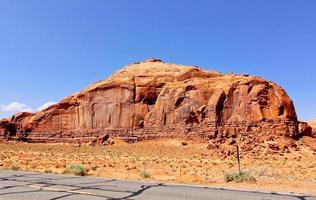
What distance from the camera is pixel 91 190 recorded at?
1179 cm

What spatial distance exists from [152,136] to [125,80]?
17.2 metres

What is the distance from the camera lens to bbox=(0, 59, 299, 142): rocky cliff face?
→ 64625 mm

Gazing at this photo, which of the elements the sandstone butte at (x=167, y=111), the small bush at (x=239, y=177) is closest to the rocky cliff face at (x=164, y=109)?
the sandstone butte at (x=167, y=111)

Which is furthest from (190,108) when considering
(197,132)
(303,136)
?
(303,136)

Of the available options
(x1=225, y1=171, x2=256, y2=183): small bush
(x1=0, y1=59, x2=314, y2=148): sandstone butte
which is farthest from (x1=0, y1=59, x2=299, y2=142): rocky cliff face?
(x1=225, y1=171, x2=256, y2=183): small bush

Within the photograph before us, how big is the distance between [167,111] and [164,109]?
84 centimetres

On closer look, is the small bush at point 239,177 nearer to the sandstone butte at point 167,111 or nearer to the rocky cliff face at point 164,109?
the sandstone butte at point 167,111

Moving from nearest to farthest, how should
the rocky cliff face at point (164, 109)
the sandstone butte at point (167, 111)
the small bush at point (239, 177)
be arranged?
the small bush at point (239, 177)
the sandstone butte at point (167, 111)
the rocky cliff face at point (164, 109)

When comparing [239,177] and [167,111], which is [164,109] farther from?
[239,177]

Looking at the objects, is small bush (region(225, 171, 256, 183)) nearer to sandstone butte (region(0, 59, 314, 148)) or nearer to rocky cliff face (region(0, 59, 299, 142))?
sandstone butte (region(0, 59, 314, 148))

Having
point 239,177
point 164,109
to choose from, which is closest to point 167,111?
point 164,109

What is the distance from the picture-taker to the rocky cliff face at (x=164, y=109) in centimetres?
6462

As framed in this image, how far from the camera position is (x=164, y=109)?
254 ft

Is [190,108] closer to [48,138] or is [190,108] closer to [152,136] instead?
[152,136]
